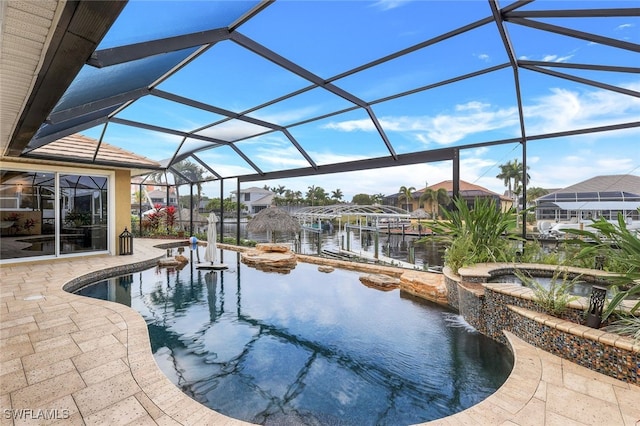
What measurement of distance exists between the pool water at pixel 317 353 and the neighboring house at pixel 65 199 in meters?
3.95

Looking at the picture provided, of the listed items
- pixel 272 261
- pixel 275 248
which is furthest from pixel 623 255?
pixel 275 248

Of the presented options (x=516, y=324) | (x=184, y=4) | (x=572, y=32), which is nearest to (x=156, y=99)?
(x=184, y=4)

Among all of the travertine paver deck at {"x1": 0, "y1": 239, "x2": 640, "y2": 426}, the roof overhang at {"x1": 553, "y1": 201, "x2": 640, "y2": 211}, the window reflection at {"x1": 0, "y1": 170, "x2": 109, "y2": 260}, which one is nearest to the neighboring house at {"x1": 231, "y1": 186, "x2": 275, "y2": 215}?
the window reflection at {"x1": 0, "y1": 170, "x2": 109, "y2": 260}

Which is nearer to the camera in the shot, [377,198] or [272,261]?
[272,261]

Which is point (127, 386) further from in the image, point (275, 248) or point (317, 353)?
point (275, 248)

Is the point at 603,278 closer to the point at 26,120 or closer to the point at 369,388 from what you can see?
the point at 369,388

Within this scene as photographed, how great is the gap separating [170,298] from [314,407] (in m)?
4.78

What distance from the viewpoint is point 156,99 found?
264 inches

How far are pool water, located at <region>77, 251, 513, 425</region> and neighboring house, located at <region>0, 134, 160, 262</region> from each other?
13.0 feet

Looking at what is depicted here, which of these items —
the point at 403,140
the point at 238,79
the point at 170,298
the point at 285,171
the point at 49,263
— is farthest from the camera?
the point at 285,171

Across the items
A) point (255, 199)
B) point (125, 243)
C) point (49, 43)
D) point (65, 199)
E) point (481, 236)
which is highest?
point (255, 199)

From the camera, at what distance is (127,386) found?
2934 mm

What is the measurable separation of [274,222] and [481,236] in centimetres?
892

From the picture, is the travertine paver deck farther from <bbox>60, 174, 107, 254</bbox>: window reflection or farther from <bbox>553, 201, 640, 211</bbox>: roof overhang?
<bbox>60, 174, 107, 254</bbox>: window reflection
